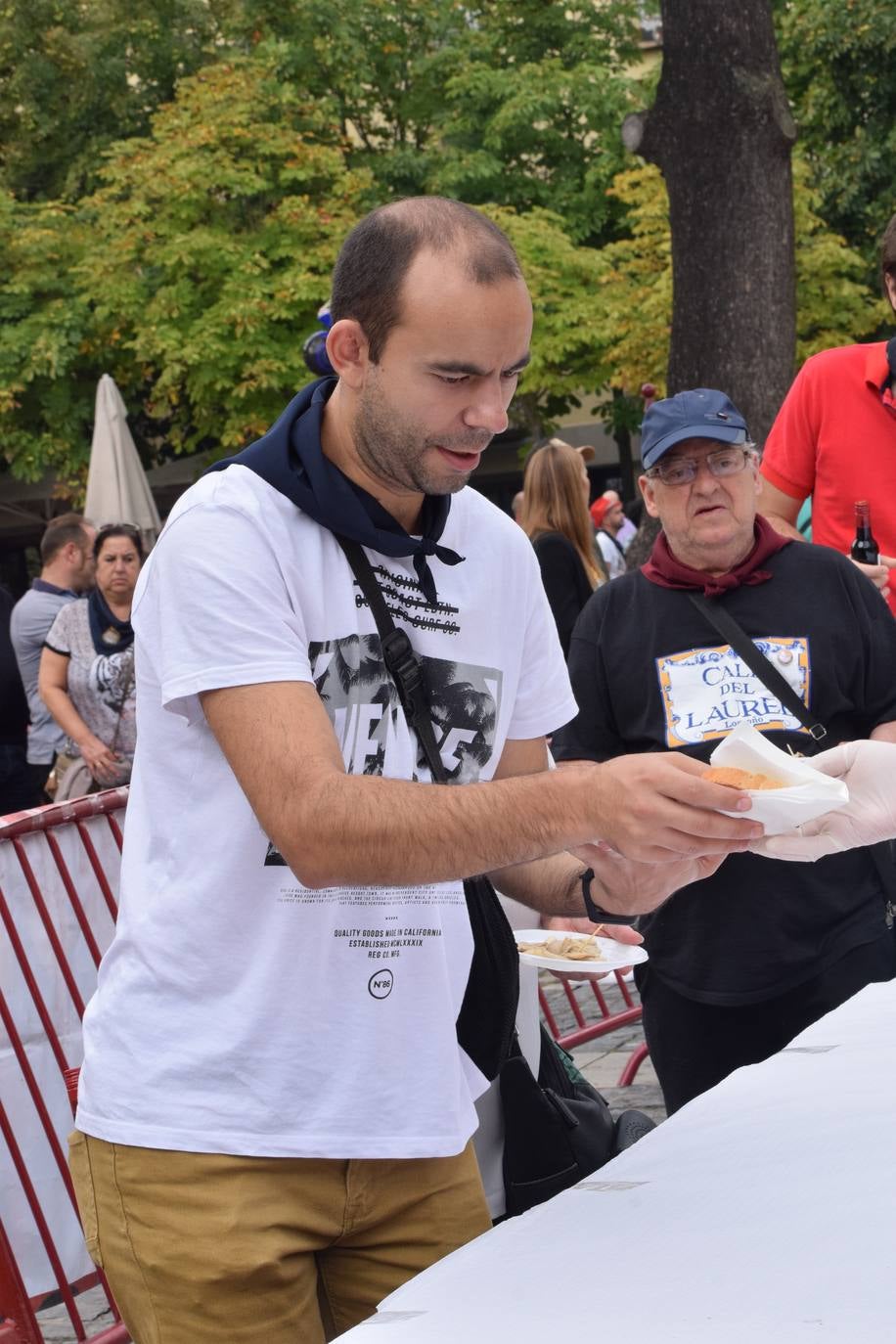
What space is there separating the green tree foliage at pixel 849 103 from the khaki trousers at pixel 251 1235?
70.1 ft

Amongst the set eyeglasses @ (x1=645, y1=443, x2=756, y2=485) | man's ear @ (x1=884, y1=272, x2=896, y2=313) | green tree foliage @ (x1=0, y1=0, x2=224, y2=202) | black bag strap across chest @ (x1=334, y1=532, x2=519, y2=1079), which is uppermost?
green tree foliage @ (x1=0, y1=0, x2=224, y2=202)

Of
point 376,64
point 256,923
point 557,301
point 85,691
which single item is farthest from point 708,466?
point 376,64

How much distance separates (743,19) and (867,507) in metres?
5.27

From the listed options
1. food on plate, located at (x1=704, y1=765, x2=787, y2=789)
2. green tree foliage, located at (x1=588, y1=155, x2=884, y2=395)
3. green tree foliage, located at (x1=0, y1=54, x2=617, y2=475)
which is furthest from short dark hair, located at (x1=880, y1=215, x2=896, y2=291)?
green tree foliage, located at (x1=588, y1=155, x2=884, y2=395)

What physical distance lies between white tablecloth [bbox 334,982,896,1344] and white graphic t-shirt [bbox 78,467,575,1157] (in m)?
0.31

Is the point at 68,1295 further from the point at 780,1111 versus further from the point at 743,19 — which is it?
the point at 743,19

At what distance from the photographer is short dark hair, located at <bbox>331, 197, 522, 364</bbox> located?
1988 millimetres

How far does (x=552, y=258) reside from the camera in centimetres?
2216

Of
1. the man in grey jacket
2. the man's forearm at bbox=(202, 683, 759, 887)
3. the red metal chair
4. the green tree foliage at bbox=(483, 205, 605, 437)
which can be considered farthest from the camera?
the green tree foliage at bbox=(483, 205, 605, 437)

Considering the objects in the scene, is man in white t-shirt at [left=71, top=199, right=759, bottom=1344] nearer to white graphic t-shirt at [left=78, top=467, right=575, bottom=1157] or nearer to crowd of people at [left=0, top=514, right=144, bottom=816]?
white graphic t-shirt at [left=78, top=467, right=575, bottom=1157]

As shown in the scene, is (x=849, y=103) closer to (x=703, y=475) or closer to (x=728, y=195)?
(x=728, y=195)

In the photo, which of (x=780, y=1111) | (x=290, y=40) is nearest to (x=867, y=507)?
(x=780, y=1111)

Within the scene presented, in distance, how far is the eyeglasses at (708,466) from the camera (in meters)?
3.69

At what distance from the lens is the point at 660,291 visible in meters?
21.6
